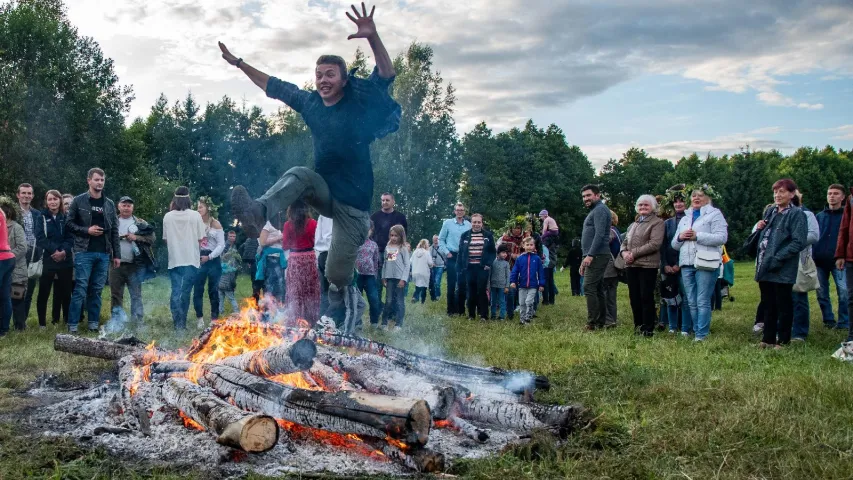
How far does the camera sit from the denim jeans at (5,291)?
884cm

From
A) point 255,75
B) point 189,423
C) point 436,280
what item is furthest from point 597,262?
point 436,280

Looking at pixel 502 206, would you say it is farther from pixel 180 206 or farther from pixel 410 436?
pixel 410 436

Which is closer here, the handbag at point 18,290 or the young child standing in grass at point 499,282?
the handbag at point 18,290

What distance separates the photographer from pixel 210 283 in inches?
440

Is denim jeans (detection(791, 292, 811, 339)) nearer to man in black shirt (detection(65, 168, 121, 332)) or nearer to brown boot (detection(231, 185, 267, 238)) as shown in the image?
brown boot (detection(231, 185, 267, 238))

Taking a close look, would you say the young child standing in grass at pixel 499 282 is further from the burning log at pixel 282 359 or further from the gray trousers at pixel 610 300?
the burning log at pixel 282 359

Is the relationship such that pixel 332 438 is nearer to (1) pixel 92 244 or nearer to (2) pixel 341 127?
(2) pixel 341 127

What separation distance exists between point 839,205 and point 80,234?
1131 cm

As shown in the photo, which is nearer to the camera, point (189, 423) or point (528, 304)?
point (189, 423)

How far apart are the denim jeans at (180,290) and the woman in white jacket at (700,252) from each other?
7258 millimetres

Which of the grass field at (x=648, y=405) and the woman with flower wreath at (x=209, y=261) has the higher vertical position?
the woman with flower wreath at (x=209, y=261)

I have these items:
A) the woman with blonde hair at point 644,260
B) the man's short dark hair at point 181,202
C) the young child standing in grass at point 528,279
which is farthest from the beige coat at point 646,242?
the man's short dark hair at point 181,202

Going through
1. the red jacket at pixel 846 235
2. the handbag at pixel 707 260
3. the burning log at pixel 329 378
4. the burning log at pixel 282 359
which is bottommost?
the burning log at pixel 329 378

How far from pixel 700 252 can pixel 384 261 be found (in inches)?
206
